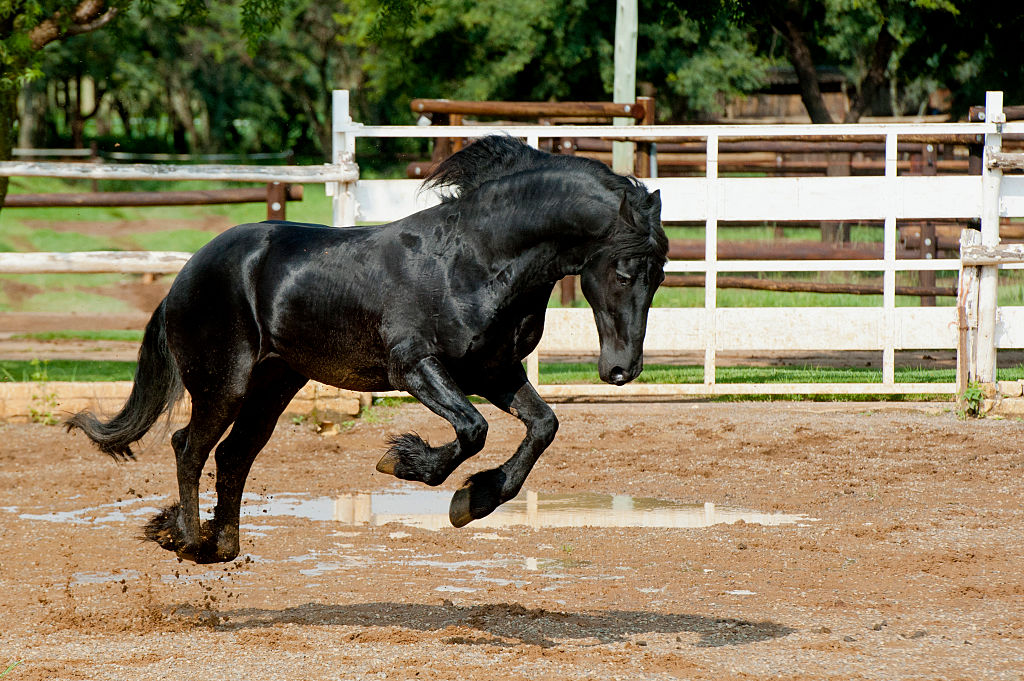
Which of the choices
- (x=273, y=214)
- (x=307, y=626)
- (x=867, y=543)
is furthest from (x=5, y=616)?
(x=273, y=214)

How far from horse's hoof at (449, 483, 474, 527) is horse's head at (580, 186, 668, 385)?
0.68m

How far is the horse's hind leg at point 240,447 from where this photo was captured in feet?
17.9

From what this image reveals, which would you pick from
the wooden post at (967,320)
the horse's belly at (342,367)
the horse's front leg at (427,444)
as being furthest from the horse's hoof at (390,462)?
the wooden post at (967,320)

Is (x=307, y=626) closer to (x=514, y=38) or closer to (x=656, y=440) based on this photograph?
(x=656, y=440)

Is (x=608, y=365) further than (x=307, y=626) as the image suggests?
No

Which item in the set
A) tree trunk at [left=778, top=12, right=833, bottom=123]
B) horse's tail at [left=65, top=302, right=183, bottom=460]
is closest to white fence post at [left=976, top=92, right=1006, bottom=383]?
horse's tail at [left=65, top=302, right=183, bottom=460]

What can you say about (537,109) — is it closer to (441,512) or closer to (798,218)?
(798,218)

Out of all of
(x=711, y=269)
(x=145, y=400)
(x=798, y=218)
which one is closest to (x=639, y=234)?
(x=145, y=400)

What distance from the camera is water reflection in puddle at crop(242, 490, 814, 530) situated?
23.0 ft

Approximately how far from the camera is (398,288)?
4879 mm

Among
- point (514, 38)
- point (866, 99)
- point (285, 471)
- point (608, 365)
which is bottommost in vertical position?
point (285, 471)

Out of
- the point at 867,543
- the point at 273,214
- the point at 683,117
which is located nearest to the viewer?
the point at 867,543

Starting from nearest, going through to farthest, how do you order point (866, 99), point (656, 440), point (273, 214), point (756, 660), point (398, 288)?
point (756, 660) < point (398, 288) < point (656, 440) < point (273, 214) < point (866, 99)

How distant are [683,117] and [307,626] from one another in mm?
30643
